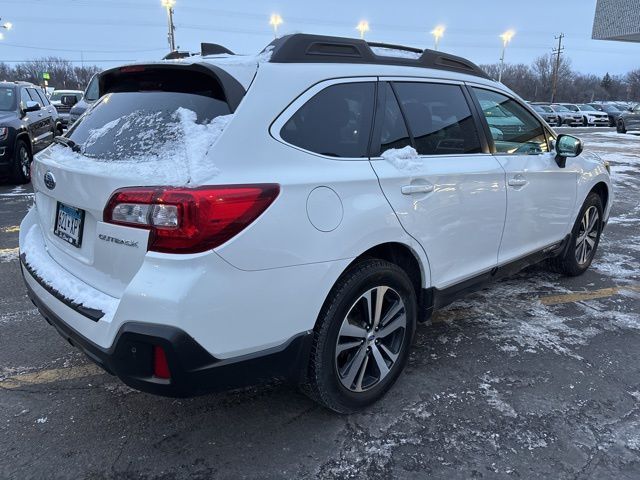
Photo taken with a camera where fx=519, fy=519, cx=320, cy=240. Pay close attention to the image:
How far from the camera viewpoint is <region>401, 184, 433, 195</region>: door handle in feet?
8.83

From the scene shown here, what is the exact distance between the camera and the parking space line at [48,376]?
297 cm

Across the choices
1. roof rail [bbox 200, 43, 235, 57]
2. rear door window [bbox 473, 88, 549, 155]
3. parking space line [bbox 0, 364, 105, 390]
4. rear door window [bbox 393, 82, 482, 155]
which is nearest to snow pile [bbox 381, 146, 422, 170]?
rear door window [bbox 393, 82, 482, 155]

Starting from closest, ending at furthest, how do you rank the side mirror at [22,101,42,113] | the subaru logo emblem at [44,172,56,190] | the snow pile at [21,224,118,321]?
1. the snow pile at [21,224,118,321]
2. the subaru logo emblem at [44,172,56,190]
3. the side mirror at [22,101,42,113]

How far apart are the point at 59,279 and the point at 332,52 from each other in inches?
68.9

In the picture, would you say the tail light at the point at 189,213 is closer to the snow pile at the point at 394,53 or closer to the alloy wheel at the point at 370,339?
the alloy wheel at the point at 370,339

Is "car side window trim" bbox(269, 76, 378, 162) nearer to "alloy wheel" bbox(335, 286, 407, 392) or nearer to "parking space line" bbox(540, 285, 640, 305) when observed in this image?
"alloy wheel" bbox(335, 286, 407, 392)

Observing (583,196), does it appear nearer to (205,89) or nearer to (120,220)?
(205,89)

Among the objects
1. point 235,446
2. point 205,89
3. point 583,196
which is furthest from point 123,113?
point 583,196

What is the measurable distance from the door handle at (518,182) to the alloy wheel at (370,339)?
51.2 inches

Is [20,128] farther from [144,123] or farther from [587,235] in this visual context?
[587,235]

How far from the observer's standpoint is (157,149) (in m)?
2.23

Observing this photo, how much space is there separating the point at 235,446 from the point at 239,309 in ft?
2.74

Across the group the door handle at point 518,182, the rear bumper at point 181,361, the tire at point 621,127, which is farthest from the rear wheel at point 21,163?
the tire at point 621,127

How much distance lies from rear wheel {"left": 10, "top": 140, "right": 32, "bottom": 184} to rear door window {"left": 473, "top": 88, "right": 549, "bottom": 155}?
8.46m
